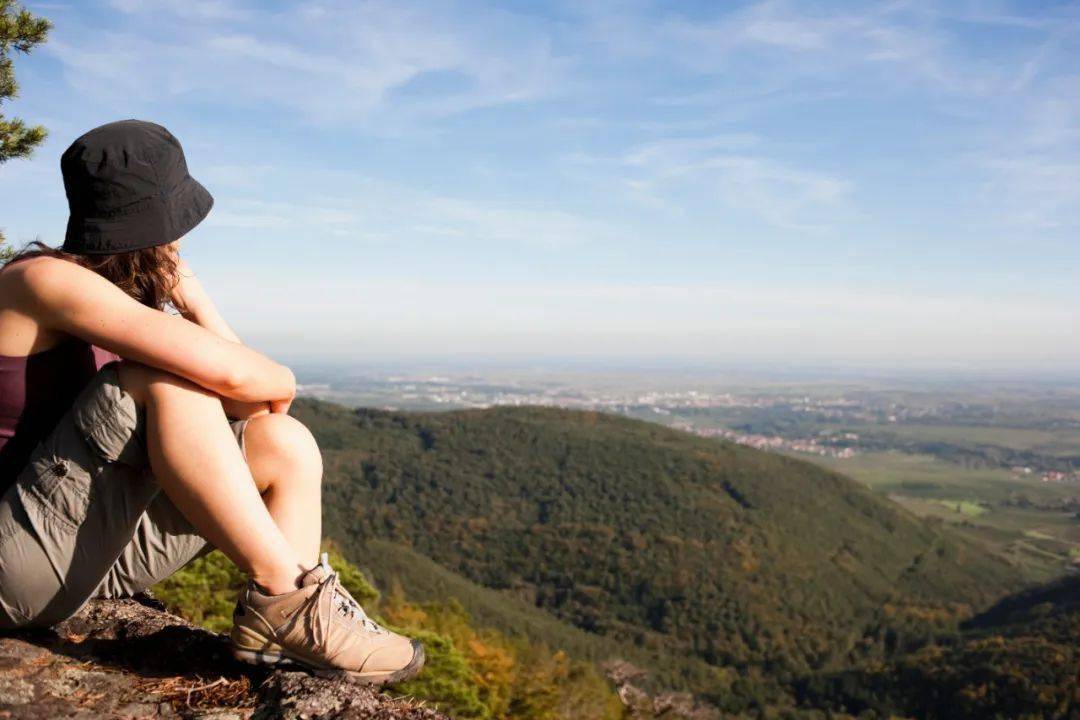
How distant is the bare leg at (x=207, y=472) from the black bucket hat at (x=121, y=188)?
1.25ft

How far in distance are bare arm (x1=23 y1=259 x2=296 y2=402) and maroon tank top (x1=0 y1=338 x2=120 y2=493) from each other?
12 centimetres

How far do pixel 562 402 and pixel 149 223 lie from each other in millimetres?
167639

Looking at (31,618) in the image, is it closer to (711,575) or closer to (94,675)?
(94,675)

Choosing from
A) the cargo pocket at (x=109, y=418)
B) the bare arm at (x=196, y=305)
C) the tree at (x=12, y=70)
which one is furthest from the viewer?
the tree at (x=12, y=70)

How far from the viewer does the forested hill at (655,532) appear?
66750mm

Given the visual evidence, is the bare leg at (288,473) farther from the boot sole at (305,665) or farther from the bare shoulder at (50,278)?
the bare shoulder at (50,278)

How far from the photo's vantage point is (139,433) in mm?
1963

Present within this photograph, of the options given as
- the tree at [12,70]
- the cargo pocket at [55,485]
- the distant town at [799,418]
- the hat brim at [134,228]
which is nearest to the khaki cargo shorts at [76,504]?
the cargo pocket at [55,485]

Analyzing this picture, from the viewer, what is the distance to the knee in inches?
85.7

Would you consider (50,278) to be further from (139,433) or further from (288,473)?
(288,473)

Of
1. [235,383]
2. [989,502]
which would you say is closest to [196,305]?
[235,383]

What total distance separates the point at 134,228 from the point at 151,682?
1.25 m

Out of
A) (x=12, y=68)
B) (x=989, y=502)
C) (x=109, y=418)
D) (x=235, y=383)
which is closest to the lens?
(x=109, y=418)

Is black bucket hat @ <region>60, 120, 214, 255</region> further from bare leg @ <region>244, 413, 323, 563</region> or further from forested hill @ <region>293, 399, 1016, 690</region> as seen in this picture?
forested hill @ <region>293, 399, 1016, 690</region>
